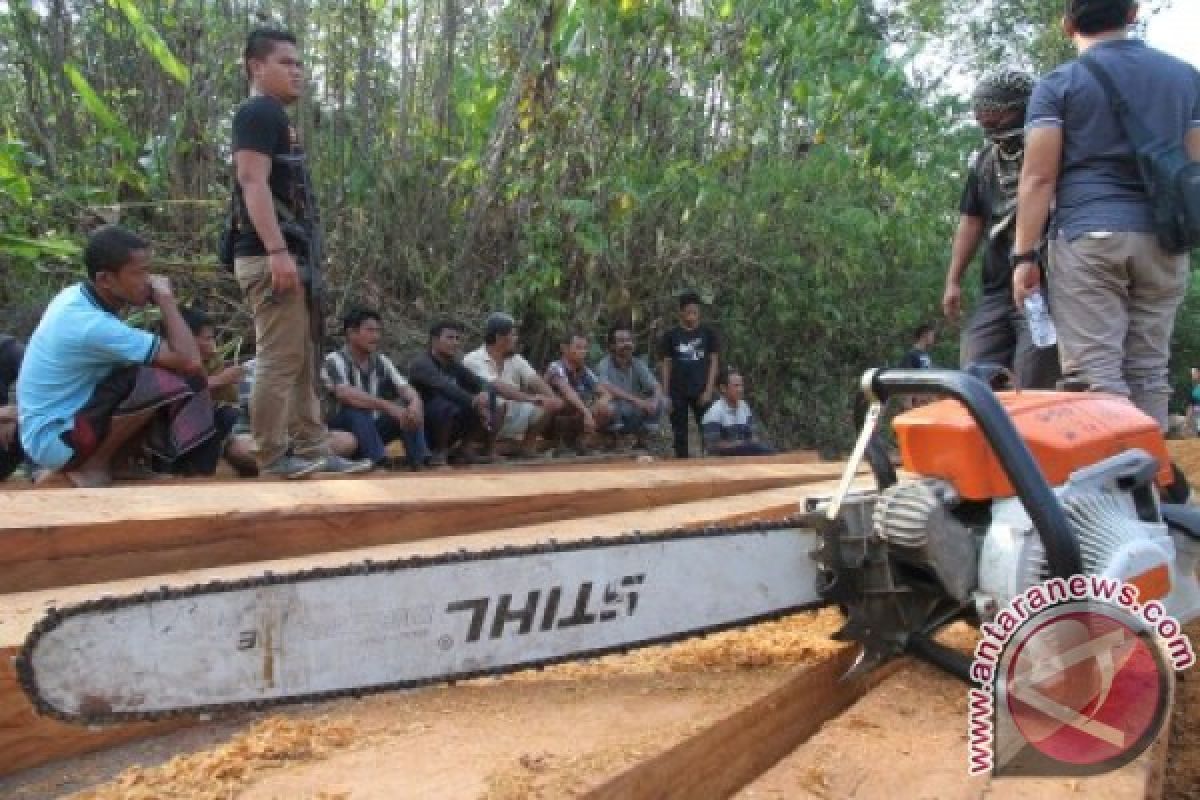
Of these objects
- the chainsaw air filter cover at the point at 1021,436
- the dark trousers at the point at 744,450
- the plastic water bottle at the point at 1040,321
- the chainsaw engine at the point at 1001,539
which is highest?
the plastic water bottle at the point at 1040,321

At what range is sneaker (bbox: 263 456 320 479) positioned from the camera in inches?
155

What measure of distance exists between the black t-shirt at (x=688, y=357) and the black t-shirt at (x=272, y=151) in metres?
4.78

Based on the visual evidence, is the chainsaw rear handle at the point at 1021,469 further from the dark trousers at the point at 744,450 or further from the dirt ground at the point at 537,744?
the dark trousers at the point at 744,450

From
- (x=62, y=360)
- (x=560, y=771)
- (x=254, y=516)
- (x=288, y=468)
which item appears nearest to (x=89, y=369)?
(x=62, y=360)

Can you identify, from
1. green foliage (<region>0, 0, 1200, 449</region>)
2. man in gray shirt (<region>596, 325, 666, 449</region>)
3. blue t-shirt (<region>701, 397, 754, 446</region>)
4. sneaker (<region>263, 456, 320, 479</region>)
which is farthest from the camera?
blue t-shirt (<region>701, 397, 754, 446</region>)

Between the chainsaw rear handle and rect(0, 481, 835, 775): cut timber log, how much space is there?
642 millimetres

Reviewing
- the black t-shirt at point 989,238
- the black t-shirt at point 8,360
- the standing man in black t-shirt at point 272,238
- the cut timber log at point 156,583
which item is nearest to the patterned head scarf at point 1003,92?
the black t-shirt at point 989,238

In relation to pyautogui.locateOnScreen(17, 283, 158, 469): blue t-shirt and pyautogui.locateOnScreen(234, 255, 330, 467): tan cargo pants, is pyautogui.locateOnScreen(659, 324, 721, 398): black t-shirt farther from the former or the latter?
pyautogui.locateOnScreen(17, 283, 158, 469): blue t-shirt

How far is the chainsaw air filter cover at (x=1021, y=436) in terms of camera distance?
1720mm

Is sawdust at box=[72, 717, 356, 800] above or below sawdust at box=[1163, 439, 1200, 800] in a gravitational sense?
above

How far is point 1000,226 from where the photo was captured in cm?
356

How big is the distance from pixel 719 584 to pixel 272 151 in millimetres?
2804

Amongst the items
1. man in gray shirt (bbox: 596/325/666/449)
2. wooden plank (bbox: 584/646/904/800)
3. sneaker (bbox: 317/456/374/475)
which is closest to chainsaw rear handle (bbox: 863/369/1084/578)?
wooden plank (bbox: 584/646/904/800)

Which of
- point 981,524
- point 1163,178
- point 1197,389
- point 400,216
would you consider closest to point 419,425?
point 400,216
